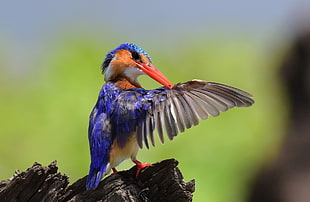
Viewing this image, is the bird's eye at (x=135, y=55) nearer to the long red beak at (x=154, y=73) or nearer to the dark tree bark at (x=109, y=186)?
the long red beak at (x=154, y=73)

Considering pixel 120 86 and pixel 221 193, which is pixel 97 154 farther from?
pixel 221 193

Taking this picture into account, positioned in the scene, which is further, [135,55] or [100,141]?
[135,55]

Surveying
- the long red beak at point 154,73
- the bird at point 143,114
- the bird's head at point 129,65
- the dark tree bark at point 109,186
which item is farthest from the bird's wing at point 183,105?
the bird's head at point 129,65

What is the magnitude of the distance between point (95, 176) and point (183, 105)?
1.74 ft

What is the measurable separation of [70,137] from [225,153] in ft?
5.52

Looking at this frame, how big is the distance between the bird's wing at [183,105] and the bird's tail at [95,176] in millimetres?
235

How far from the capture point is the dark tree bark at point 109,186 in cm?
294

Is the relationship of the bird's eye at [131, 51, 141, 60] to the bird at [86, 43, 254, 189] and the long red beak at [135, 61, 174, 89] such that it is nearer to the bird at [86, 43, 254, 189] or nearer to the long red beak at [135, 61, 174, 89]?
the long red beak at [135, 61, 174, 89]

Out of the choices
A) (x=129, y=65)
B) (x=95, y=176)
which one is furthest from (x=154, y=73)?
(x=95, y=176)

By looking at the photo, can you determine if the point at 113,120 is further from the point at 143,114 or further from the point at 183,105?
the point at 183,105

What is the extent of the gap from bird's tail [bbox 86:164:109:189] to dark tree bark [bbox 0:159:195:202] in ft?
0.16

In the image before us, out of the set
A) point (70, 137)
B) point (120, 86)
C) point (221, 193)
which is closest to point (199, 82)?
point (120, 86)

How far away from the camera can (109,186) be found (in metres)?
3.00

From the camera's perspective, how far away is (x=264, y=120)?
738cm
